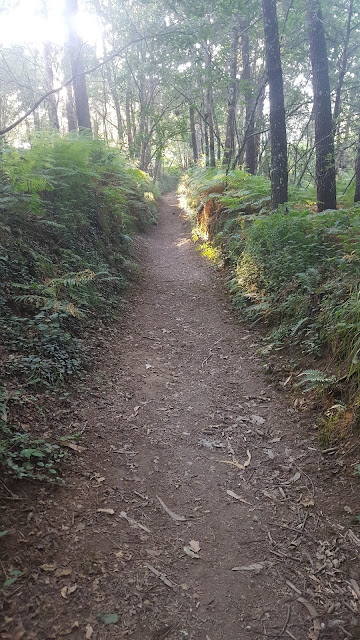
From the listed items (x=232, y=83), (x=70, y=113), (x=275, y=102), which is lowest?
(x=275, y=102)

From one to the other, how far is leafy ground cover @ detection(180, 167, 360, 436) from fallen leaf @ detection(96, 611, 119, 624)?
282 cm

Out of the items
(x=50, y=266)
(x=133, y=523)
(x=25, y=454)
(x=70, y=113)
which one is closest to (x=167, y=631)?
(x=133, y=523)

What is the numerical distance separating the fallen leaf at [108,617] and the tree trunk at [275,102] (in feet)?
28.4

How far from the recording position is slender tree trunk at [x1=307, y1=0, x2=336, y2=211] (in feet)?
28.6

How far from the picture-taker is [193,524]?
3170 millimetres

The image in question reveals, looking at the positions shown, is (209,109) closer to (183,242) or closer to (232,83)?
(232,83)

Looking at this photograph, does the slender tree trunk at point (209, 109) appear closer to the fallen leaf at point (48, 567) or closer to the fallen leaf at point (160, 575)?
the fallen leaf at point (160, 575)

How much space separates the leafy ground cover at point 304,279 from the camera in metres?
4.52

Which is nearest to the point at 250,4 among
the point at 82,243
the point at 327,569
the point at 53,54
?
the point at 82,243

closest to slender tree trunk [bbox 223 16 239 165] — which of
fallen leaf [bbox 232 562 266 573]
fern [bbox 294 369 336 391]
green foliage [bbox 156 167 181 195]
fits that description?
fern [bbox 294 369 336 391]

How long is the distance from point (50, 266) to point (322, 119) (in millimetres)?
7072

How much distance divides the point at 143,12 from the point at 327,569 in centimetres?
2773

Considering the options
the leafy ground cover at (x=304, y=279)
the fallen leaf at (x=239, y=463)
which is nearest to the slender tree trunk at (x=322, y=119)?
Result: the leafy ground cover at (x=304, y=279)

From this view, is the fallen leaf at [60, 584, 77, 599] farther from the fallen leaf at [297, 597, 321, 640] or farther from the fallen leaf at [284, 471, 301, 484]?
the fallen leaf at [284, 471, 301, 484]
